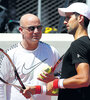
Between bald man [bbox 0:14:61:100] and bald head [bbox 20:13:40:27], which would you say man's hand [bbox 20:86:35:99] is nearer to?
bald man [bbox 0:14:61:100]

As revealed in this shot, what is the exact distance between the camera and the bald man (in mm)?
3582

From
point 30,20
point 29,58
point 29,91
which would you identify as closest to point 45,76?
point 29,91

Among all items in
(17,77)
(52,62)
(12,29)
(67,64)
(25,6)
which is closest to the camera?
(67,64)

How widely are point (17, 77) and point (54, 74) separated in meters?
0.43

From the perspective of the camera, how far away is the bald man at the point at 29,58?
11.8ft

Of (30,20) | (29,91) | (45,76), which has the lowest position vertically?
(29,91)

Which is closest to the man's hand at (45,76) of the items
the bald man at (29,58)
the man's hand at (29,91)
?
the man's hand at (29,91)

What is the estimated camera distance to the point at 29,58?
11.9 ft

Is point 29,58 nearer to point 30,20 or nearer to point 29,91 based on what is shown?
point 30,20

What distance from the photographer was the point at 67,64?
110 inches

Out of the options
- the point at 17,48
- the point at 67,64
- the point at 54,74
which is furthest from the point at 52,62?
the point at 67,64

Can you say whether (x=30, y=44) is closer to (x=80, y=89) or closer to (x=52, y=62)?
(x=52, y=62)

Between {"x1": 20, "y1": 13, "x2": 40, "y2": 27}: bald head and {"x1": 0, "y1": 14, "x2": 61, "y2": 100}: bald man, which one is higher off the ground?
{"x1": 20, "y1": 13, "x2": 40, "y2": 27}: bald head

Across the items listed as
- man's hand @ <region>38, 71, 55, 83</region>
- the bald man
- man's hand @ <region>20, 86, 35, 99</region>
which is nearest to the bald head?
the bald man
